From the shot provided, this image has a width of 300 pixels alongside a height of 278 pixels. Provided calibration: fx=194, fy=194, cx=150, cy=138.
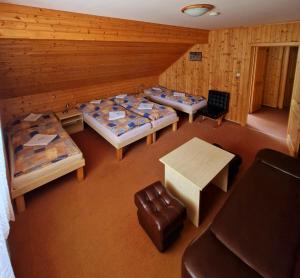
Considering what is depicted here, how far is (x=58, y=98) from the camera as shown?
436 centimetres

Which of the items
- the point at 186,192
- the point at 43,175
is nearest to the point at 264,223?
the point at 186,192

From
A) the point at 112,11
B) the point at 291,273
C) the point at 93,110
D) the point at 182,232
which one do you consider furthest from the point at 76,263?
the point at 93,110

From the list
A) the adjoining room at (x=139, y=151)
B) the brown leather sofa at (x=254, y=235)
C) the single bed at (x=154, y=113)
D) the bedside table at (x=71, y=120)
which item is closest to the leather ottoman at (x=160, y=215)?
the adjoining room at (x=139, y=151)

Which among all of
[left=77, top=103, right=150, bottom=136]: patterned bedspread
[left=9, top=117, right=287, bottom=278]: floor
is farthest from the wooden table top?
[left=77, top=103, right=150, bottom=136]: patterned bedspread

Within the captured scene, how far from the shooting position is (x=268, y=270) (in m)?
1.24

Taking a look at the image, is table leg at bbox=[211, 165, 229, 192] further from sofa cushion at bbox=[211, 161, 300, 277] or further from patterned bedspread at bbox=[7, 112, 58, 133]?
patterned bedspread at bbox=[7, 112, 58, 133]

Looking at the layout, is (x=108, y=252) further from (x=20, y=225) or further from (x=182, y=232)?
(x=20, y=225)

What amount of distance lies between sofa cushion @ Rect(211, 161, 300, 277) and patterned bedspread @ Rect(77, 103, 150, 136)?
6.87ft

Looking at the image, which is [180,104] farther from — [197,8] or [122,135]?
[197,8]

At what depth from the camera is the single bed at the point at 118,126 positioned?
3.32 metres

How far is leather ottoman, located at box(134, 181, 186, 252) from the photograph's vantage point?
1.77 metres

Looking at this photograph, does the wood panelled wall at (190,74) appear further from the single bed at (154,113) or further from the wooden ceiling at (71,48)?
the single bed at (154,113)

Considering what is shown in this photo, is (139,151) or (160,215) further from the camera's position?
(139,151)

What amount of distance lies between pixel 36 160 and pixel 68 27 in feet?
5.82
